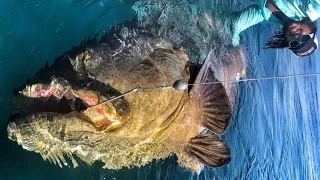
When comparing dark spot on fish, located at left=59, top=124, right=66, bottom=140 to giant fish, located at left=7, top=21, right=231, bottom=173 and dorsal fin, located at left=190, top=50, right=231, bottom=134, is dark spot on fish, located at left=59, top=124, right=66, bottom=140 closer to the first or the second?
giant fish, located at left=7, top=21, right=231, bottom=173

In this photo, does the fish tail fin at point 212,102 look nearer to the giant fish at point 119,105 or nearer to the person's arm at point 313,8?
the giant fish at point 119,105

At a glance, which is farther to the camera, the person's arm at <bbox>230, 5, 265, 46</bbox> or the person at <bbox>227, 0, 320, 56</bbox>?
the person's arm at <bbox>230, 5, 265, 46</bbox>

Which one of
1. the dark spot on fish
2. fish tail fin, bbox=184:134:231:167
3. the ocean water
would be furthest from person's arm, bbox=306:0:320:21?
the dark spot on fish

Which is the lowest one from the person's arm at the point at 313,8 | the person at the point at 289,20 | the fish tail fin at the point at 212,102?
the fish tail fin at the point at 212,102

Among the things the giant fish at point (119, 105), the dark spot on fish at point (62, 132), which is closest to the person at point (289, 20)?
the giant fish at point (119, 105)

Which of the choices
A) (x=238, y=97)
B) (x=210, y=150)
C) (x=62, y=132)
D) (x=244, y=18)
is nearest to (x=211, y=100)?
(x=210, y=150)

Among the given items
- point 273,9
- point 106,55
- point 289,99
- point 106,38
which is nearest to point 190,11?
point 273,9
